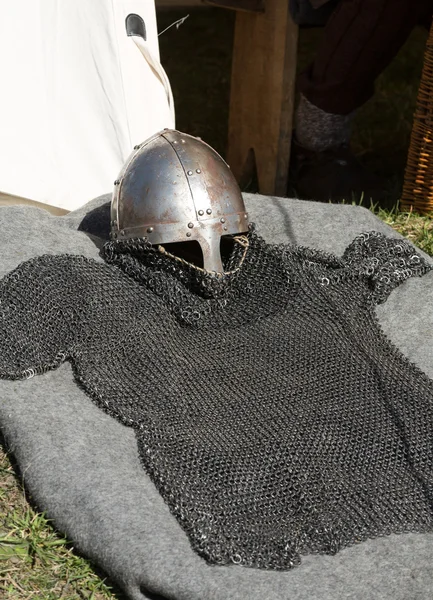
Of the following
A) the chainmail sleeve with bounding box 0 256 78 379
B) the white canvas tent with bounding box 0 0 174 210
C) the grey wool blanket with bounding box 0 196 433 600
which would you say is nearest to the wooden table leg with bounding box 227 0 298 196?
the white canvas tent with bounding box 0 0 174 210

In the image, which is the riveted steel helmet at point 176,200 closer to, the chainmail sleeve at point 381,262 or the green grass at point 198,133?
the chainmail sleeve at point 381,262

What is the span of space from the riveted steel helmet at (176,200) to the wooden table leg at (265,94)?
1.30 meters

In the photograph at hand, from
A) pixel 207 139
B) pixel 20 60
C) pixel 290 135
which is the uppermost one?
pixel 20 60

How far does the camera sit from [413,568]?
2037mm

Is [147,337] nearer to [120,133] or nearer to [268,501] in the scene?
[268,501]

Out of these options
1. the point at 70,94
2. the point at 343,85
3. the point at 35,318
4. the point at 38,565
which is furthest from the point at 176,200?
the point at 343,85

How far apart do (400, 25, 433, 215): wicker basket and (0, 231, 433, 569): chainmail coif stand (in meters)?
0.72

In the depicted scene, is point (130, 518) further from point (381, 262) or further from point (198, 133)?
point (198, 133)

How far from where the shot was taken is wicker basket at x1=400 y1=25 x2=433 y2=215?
3.73 m

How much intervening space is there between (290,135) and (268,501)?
241 cm

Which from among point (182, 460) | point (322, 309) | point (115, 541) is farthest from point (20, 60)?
point (115, 541)

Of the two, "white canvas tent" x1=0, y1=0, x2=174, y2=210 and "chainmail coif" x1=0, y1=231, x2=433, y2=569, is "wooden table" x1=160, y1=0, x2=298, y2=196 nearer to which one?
"white canvas tent" x1=0, y1=0, x2=174, y2=210

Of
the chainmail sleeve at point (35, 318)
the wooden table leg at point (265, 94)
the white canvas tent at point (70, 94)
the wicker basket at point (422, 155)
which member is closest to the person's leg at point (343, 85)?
the wooden table leg at point (265, 94)

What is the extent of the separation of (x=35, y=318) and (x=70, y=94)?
1177mm
